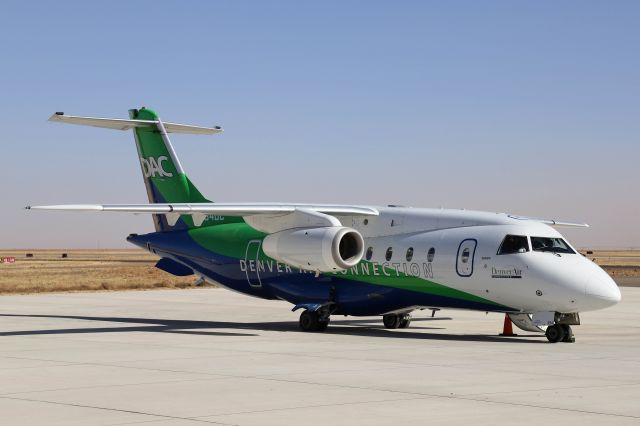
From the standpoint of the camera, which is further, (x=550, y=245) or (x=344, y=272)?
(x=344, y=272)

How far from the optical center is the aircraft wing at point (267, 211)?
22.9 meters

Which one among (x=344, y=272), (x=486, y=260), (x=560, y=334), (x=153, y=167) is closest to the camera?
(x=560, y=334)

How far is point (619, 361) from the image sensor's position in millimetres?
17375

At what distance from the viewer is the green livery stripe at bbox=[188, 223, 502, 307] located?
894 inches

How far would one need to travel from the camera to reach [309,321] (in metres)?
24.7

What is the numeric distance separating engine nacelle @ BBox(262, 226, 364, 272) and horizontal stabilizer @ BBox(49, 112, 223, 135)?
6.62 metres

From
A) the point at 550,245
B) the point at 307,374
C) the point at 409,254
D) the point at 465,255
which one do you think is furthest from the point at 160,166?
the point at 307,374

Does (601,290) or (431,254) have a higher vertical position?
(431,254)

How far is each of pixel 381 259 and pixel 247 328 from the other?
13.4ft

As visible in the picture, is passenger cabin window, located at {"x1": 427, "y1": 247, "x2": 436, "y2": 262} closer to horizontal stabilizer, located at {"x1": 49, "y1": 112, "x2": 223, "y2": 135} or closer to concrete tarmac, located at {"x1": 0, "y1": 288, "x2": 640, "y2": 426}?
concrete tarmac, located at {"x1": 0, "y1": 288, "x2": 640, "y2": 426}

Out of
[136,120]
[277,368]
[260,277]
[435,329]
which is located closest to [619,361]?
Answer: [277,368]

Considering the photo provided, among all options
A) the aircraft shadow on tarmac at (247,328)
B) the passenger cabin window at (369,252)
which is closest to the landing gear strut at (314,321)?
the aircraft shadow on tarmac at (247,328)

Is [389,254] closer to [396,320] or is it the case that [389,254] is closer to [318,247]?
[318,247]

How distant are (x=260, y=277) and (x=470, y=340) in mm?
6413
